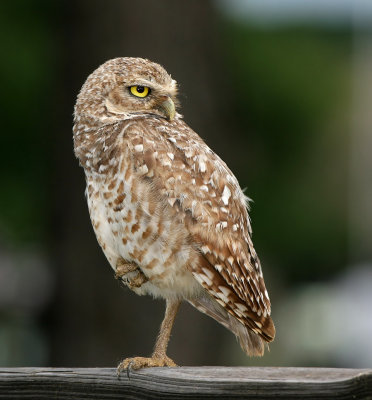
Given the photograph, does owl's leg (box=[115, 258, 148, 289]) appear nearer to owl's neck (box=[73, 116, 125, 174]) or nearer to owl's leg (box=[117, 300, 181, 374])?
owl's leg (box=[117, 300, 181, 374])

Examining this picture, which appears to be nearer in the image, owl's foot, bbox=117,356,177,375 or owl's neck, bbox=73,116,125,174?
owl's foot, bbox=117,356,177,375

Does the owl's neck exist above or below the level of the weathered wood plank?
above

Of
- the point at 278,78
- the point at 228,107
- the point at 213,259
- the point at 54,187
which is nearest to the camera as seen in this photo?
the point at 213,259

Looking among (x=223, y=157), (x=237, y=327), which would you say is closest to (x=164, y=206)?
(x=237, y=327)

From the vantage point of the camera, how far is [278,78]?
14227 mm

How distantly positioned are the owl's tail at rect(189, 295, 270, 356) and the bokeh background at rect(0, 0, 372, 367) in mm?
3983

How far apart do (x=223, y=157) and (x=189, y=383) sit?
673 centimetres

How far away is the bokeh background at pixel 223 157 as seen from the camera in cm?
923

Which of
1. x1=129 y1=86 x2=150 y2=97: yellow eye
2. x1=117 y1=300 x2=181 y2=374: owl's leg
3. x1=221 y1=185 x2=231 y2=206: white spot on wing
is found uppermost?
x1=129 y1=86 x2=150 y2=97: yellow eye

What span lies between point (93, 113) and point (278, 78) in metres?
9.89

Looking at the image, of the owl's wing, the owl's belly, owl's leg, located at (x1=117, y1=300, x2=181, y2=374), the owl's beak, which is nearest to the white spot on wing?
the owl's wing

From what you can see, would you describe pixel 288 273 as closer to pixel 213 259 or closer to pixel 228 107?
pixel 228 107

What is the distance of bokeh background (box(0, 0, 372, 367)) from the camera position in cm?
923

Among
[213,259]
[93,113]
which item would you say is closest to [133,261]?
[213,259]
